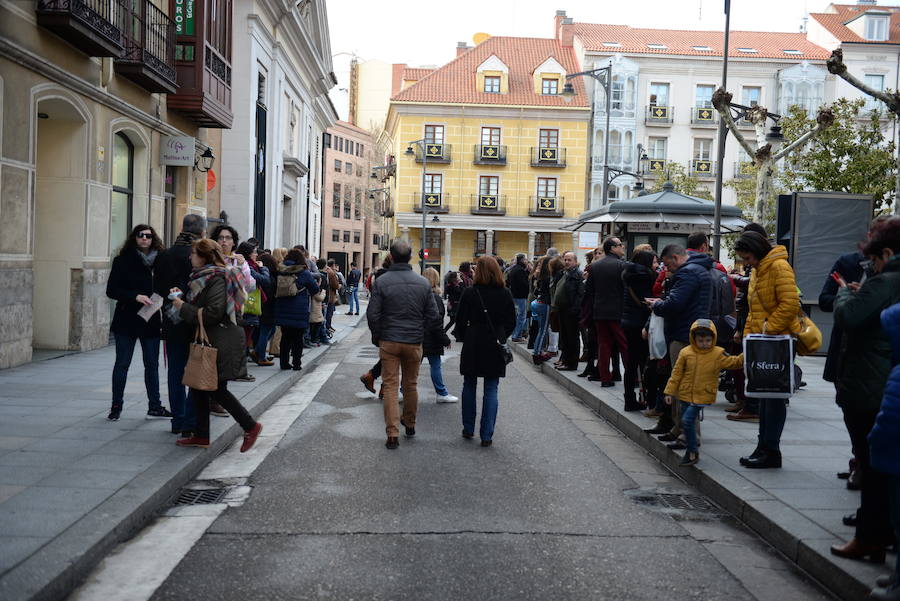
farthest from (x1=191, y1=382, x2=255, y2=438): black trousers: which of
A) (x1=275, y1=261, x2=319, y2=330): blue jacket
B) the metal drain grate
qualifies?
(x1=275, y1=261, x2=319, y2=330): blue jacket

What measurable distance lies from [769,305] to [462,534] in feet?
9.83

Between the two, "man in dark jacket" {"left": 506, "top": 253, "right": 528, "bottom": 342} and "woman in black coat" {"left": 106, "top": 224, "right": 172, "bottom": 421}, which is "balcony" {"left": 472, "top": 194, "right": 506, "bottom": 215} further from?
"woman in black coat" {"left": 106, "top": 224, "right": 172, "bottom": 421}

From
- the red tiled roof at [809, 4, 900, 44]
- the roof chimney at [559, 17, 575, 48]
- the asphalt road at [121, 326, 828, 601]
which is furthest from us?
the roof chimney at [559, 17, 575, 48]

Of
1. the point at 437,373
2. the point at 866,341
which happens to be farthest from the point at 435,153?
the point at 866,341

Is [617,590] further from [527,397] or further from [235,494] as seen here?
[527,397]

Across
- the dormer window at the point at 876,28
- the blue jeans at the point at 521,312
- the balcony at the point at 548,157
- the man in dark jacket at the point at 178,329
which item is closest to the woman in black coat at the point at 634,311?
the man in dark jacket at the point at 178,329

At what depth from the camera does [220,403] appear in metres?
7.05

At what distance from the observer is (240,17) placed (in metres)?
25.2

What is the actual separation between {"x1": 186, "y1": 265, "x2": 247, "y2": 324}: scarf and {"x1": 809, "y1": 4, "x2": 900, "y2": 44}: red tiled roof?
58463 mm

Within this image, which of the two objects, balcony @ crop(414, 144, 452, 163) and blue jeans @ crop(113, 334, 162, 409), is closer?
blue jeans @ crop(113, 334, 162, 409)

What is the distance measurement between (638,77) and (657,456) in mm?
50862

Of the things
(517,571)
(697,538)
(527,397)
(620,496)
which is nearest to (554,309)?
(527,397)

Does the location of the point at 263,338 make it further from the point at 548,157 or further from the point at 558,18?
the point at 558,18

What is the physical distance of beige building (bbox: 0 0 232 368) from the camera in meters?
11.6
